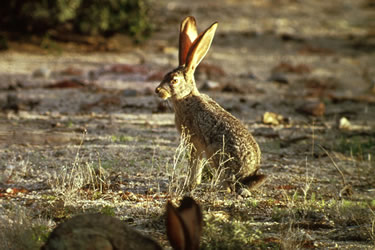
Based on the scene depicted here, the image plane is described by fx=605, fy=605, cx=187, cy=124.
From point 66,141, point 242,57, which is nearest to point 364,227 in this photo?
point 66,141

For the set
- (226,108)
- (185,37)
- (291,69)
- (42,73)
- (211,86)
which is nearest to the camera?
(185,37)

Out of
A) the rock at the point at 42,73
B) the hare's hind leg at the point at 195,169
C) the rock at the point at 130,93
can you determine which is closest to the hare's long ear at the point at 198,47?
the hare's hind leg at the point at 195,169

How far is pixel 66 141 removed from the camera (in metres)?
7.79

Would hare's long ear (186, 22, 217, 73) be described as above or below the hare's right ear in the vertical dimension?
above

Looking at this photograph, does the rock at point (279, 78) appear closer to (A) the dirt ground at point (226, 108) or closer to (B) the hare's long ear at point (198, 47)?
(A) the dirt ground at point (226, 108)

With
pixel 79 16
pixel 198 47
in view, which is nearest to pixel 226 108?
pixel 198 47

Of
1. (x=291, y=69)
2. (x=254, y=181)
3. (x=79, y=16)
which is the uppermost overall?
(x=79, y=16)

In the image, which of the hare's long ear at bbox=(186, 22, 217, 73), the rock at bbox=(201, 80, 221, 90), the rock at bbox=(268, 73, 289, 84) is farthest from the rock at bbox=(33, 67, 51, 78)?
the hare's long ear at bbox=(186, 22, 217, 73)

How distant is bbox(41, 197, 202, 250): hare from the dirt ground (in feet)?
1.65

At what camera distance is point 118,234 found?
12.4ft

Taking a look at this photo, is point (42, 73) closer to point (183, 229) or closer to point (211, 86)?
point (211, 86)

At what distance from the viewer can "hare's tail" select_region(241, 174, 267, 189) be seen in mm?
5816

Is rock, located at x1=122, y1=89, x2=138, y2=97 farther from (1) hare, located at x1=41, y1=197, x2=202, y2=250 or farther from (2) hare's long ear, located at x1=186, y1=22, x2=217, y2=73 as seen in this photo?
(1) hare, located at x1=41, y1=197, x2=202, y2=250

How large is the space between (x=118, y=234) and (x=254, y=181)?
90.7 inches
